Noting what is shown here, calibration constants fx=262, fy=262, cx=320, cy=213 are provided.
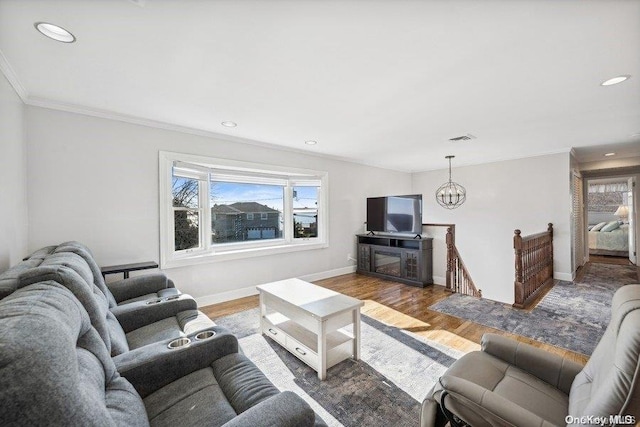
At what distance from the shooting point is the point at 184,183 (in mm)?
3543

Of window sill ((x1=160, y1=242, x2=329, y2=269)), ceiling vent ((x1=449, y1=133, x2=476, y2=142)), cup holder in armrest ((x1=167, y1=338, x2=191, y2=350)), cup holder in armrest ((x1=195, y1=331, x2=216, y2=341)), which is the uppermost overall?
ceiling vent ((x1=449, y1=133, x2=476, y2=142))

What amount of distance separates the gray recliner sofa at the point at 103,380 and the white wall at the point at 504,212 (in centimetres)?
566

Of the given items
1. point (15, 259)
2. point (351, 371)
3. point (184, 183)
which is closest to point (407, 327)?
point (351, 371)

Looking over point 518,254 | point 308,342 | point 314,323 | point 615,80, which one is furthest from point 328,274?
point 615,80

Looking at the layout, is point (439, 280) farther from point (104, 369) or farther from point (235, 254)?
point (104, 369)

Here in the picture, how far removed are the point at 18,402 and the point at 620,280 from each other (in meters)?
7.19

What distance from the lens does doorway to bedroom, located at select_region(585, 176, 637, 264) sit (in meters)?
6.16

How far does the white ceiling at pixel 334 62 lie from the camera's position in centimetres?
142

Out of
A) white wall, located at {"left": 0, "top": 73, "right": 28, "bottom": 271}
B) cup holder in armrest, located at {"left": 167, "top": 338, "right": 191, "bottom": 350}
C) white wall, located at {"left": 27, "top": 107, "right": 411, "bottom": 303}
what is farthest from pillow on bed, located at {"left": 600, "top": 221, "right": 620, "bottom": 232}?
white wall, located at {"left": 0, "top": 73, "right": 28, "bottom": 271}

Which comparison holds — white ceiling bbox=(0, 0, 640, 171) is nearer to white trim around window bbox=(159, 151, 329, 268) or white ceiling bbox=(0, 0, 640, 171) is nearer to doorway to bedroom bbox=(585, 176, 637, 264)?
white trim around window bbox=(159, 151, 329, 268)

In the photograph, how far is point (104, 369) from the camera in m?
1.08

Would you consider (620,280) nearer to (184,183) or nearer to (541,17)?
(541,17)

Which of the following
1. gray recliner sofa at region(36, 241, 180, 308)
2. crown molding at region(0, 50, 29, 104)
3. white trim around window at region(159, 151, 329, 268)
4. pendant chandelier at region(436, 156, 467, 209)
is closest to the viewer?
crown molding at region(0, 50, 29, 104)

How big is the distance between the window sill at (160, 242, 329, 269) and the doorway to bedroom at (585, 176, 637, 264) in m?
6.68
